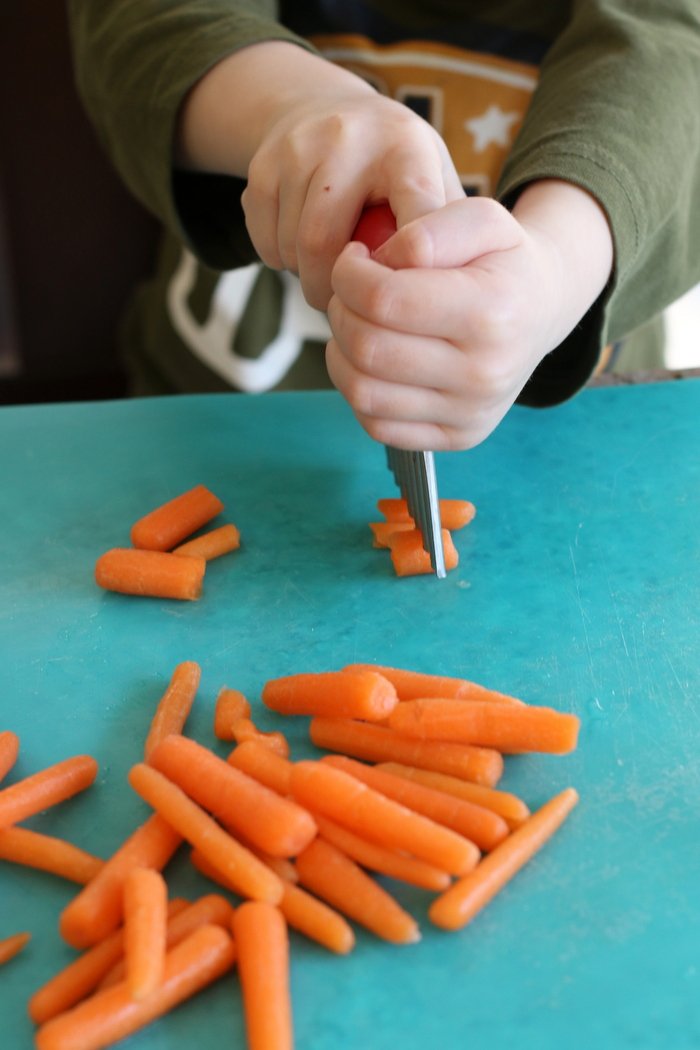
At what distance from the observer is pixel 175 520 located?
104cm

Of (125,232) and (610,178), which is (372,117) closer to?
(610,178)

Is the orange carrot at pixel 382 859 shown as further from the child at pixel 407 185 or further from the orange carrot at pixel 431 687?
the child at pixel 407 185

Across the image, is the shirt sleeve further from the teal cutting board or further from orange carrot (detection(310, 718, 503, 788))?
orange carrot (detection(310, 718, 503, 788))

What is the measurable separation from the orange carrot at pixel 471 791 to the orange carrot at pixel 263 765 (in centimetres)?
6

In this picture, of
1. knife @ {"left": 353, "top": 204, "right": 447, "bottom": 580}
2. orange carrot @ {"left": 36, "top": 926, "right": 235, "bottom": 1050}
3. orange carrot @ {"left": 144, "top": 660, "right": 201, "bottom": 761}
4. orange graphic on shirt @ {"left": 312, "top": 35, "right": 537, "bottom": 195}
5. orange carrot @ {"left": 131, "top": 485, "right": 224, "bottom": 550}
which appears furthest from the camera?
orange graphic on shirt @ {"left": 312, "top": 35, "right": 537, "bottom": 195}

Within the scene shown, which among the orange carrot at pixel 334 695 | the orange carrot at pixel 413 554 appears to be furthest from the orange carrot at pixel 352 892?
the orange carrot at pixel 413 554

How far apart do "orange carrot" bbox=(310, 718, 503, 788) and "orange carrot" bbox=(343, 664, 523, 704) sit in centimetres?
4

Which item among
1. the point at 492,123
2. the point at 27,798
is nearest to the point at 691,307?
the point at 492,123

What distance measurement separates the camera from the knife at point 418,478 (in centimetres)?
93

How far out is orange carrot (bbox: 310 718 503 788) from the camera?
75 cm

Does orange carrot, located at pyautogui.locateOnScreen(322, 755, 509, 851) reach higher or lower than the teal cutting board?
higher

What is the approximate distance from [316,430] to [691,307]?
135 centimetres

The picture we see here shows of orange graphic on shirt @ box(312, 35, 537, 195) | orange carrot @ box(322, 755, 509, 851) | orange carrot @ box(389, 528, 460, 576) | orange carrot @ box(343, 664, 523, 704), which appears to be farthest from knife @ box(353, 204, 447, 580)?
orange graphic on shirt @ box(312, 35, 537, 195)

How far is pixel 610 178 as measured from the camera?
3.58 ft
